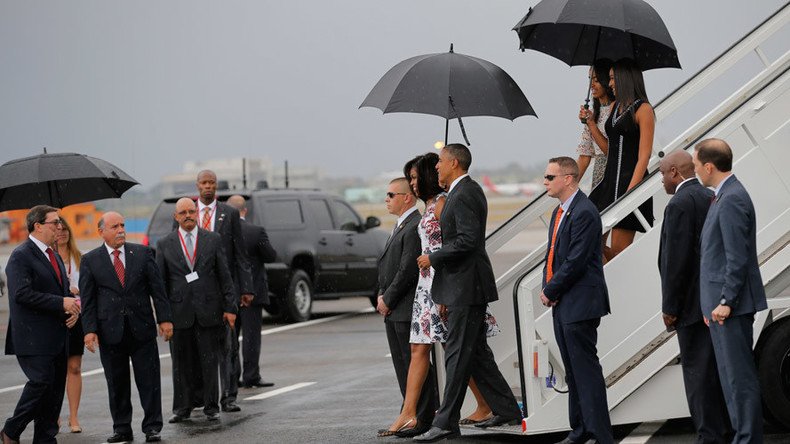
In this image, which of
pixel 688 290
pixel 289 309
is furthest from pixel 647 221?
pixel 289 309

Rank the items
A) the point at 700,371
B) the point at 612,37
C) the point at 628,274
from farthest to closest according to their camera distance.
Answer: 1. the point at 612,37
2. the point at 628,274
3. the point at 700,371

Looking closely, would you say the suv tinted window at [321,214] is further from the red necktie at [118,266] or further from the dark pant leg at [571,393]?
the dark pant leg at [571,393]

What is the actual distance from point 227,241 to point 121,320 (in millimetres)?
1946

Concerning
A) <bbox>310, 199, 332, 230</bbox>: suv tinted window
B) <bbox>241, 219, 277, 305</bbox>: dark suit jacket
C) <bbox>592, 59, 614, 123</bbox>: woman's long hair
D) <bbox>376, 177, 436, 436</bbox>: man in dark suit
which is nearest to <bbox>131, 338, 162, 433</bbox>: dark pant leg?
<bbox>376, 177, 436, 436</bbox>: man in dark suit

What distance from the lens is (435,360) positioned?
8961mm

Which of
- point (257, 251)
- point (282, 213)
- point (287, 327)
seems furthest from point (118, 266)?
point (282, 213)

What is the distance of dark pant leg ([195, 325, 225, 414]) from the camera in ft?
33.7

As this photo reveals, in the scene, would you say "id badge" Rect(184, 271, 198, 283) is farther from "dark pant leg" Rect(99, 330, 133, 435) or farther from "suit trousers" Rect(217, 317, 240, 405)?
"dark pant leg" Rect(99, 330, 133, 435)

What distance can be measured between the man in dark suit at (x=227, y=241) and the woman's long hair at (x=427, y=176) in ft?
8.63

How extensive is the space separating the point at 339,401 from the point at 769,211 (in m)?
4.47

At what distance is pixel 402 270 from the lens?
8883mm

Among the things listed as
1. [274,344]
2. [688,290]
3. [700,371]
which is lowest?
[274,344]

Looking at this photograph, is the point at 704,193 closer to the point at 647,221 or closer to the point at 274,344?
the point at 647,221

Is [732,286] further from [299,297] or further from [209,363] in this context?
[299,297]
